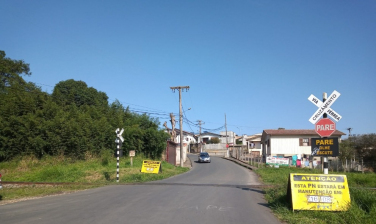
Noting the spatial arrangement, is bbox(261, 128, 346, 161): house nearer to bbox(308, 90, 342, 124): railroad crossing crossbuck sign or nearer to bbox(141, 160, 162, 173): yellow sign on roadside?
bbox(141, 160, 162, 173): yellow sign on roadside

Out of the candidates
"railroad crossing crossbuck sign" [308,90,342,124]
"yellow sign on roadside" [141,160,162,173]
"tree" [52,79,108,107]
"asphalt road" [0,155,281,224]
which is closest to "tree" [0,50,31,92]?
"tree" [52,79,108,107]

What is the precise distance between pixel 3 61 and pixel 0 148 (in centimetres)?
1453

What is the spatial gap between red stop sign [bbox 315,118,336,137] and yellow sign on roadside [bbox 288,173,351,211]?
1.83 metres

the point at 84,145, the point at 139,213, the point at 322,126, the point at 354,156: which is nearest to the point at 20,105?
the point at 84,145

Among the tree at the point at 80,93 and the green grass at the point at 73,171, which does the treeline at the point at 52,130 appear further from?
the tree at the point at 80,93

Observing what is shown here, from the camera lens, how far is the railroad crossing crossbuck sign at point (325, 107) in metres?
11.0

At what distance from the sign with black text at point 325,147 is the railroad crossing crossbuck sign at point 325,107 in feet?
2.72

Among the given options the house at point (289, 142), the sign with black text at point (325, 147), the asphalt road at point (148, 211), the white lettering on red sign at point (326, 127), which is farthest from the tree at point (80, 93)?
the white lettering on red sign at point (326, 127)

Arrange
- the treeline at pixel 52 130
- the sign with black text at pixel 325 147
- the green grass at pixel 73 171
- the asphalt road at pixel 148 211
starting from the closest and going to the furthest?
1. the asphalt road at pixel 148 211
2. the sign with black text at pixel 325 147
3. the green grass at pixel 73 171
4. the treeline at pixel 52 130

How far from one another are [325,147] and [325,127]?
2.70ft

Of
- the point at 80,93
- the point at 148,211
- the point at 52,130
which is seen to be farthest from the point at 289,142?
the point at 148,211

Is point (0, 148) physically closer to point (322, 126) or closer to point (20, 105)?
point (20, 105)

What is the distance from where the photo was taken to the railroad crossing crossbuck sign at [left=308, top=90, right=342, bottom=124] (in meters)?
11.0

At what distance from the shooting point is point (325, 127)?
11.1 m
